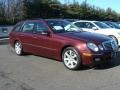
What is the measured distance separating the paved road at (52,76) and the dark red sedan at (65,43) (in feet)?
1.14

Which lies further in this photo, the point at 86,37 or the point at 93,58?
the point at 86,37

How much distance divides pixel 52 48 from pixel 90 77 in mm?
2144

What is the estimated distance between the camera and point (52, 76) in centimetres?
820

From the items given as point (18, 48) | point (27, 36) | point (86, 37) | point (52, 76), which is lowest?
point (52, 76)

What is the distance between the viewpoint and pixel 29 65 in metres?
9.79

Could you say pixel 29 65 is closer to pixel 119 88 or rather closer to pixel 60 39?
pixel 60 39

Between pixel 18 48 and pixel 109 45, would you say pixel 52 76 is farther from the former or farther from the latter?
pixel 18 48

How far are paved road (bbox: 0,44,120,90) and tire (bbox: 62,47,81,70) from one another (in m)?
0.18

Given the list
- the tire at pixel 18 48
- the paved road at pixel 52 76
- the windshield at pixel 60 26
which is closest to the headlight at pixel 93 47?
the paved road at pixel 52 76

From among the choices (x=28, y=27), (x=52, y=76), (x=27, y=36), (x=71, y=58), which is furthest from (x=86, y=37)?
(x=28, y=27)

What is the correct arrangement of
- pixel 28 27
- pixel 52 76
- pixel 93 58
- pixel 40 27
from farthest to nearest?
1. pixel 28 27
2. pixel 40 27
3. pixel 93 58
4. pixel 52 76

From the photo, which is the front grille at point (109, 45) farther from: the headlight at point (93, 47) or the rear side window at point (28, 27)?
the rear side window at point (28, 27)

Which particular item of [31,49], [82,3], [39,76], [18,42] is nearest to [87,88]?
[39,76]

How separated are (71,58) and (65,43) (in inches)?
19.9
